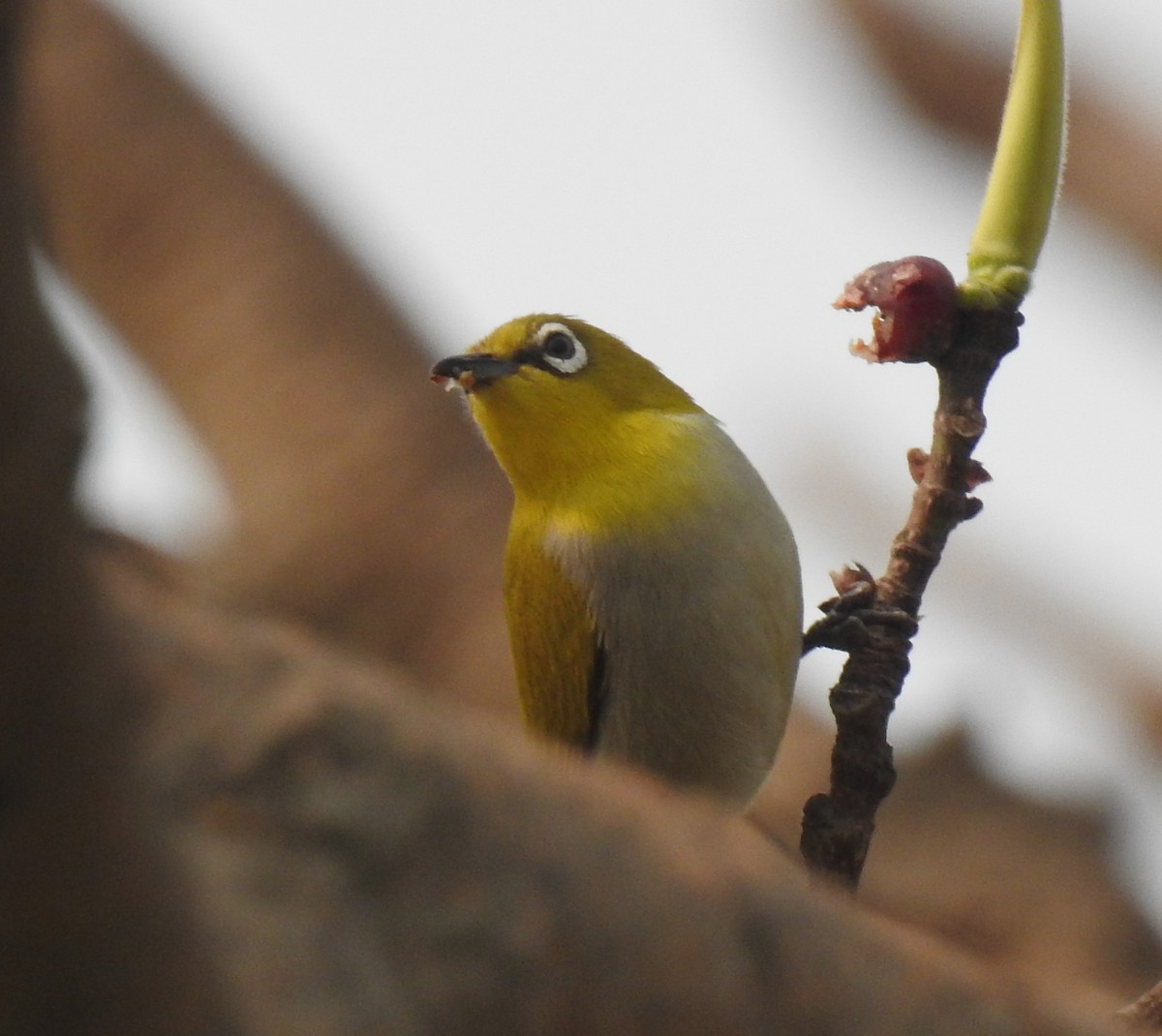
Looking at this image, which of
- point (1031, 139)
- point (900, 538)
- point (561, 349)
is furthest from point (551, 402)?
point (1031, 139)

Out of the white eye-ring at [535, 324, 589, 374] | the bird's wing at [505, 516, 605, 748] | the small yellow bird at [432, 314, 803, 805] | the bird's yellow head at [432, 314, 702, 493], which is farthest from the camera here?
the white eye-ring at [535, 324, 589, 374]

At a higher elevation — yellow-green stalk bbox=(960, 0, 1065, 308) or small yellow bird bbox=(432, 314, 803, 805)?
yellow-green stalk bbox=(960, 0, 1065, 308)

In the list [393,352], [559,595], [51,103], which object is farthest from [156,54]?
[559,595]

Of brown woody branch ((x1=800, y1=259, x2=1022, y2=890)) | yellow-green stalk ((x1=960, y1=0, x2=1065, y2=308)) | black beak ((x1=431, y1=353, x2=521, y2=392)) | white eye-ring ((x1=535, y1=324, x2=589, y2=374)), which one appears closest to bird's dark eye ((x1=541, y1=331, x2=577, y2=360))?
white eye-ring ((x1=535, y1=324, x2=589, y2=374))

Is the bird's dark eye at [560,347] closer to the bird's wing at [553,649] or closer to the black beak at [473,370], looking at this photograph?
the black beak at [473,370]

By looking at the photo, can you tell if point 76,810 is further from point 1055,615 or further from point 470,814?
point 1055,615

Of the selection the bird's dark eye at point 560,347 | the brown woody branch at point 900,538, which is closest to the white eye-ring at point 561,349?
the bird's dark eye at point 560,347

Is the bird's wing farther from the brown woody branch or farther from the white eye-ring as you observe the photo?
the brown woody branch

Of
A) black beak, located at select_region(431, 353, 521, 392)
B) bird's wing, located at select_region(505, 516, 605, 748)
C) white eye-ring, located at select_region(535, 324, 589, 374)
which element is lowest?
bird's wing, located at select_region(505, 516, 605, 748)
